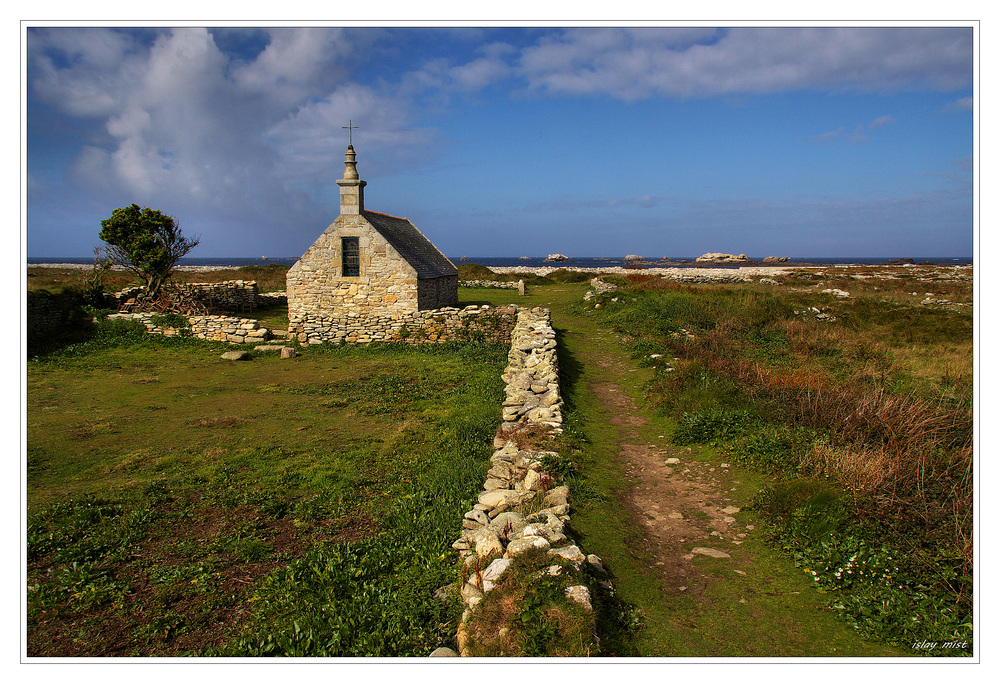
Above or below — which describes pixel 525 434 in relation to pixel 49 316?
below

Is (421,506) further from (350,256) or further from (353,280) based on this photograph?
(350,256)

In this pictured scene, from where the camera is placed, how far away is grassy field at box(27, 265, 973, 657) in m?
3.99

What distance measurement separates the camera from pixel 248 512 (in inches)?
235

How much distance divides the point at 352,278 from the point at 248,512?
41.6 ft

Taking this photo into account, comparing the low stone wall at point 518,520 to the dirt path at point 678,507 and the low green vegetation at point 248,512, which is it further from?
the dirt path at point 678,507

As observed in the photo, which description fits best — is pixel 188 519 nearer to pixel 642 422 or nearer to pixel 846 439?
pixel 642 422

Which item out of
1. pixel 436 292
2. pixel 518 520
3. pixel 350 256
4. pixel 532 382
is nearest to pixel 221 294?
pixel 350 256

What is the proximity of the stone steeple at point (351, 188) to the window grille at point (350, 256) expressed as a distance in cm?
104

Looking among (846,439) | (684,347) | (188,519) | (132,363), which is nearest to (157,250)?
(132,363)

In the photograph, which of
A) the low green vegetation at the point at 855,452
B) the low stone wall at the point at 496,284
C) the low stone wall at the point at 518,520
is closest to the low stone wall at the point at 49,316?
the low stone wall at the point at 518,520

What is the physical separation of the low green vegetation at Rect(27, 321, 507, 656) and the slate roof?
285 inches

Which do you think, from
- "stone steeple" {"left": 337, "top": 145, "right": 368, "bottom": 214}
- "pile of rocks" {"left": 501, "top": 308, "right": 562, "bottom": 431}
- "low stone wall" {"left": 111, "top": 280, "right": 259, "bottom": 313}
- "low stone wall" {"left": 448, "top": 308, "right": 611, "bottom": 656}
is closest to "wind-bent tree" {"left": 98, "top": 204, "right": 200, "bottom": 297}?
"low stone wall" {"left": 111, "top": 280, "right": 259, "bottom": 313}

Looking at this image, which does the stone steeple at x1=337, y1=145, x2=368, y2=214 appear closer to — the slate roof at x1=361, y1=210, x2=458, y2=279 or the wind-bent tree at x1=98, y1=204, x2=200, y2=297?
the slate roof at x1=361, y1=210, x2=458, y2=279

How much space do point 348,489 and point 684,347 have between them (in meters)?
10.0
